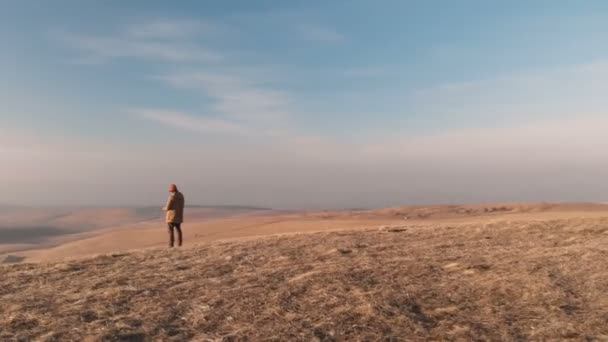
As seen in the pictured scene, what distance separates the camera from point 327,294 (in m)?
7.46

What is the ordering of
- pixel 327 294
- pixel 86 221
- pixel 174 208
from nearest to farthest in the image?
pixel 327 294, pixel 174 208, pixel 86 221

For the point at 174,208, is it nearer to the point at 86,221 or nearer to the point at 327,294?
the point at 327,294

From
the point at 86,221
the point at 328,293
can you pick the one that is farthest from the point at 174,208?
the point at 86,221

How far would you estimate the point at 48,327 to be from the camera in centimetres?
628

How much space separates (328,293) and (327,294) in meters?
0.05

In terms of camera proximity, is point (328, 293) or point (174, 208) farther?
point (174, 208)

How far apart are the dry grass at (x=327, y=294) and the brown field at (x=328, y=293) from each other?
21mm

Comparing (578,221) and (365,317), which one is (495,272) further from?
(578,221)

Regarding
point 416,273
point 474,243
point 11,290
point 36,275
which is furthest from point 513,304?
point 36,275

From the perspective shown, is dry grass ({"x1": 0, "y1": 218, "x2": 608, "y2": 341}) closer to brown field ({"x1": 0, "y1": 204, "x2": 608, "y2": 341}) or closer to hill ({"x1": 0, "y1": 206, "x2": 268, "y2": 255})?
brown field ({"x1": 0, "y1": 204, "x2": 608, "y2": 341})

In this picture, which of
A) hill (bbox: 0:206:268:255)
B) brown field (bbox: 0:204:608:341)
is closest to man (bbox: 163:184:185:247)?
brown field (bbox: 0:204:608:341)

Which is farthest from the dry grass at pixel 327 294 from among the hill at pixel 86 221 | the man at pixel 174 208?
the hill at pixel 86 221

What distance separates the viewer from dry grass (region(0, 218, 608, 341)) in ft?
19.8

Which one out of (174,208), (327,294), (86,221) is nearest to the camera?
(327,294)
